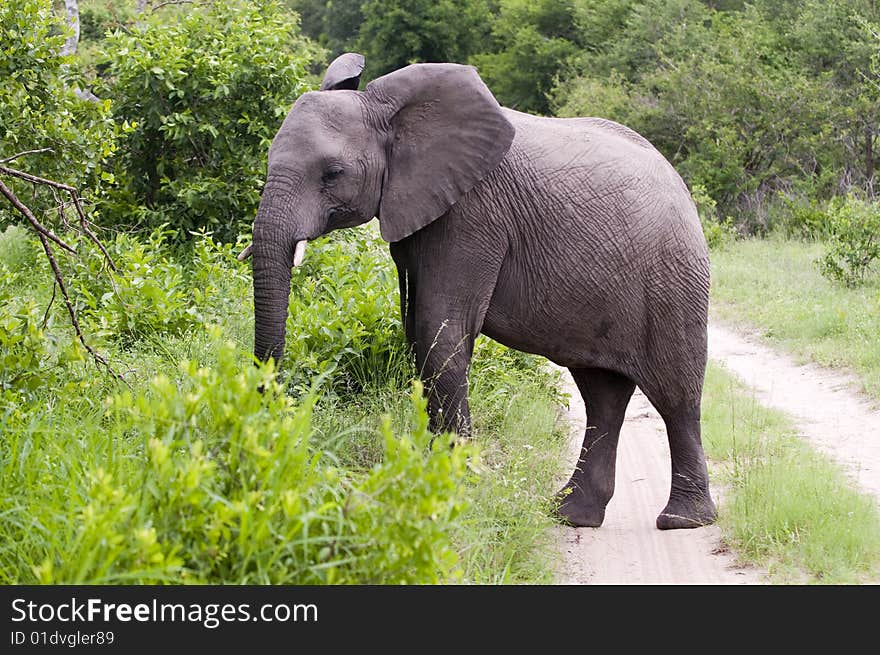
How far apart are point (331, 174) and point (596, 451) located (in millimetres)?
1935

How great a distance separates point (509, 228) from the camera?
497cm

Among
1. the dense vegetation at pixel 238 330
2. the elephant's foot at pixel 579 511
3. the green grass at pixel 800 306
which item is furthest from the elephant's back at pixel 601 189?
the green grass at pixel 800 306

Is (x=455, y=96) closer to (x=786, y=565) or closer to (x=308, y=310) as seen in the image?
(x=308, y=310)

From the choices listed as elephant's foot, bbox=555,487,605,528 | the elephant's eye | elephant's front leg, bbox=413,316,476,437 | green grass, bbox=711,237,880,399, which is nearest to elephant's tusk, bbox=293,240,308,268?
the elephant's eye

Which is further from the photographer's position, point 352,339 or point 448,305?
point 352,339

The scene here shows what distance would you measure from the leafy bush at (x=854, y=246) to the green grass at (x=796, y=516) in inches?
231

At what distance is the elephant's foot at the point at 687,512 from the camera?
527 cm

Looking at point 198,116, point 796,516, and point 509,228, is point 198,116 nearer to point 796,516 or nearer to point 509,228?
point 509,228

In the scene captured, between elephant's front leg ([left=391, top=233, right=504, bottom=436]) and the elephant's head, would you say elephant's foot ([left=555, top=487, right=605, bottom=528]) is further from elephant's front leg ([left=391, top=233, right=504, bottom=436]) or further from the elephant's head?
the elephant's head

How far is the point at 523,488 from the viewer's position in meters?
5.18

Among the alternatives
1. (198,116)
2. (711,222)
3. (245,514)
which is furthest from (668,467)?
(711,222)

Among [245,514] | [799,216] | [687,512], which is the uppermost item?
[245,514]

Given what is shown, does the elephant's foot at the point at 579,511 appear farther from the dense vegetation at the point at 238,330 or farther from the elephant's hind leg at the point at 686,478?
the elephant's hind leg at the point at 686,478

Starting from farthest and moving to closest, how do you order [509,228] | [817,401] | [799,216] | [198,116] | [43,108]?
[799,216], [198,116], [817,401], [43,108], [509,228]
